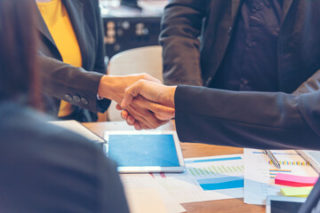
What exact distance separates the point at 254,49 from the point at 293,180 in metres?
0.71

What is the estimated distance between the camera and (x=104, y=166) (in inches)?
18.0

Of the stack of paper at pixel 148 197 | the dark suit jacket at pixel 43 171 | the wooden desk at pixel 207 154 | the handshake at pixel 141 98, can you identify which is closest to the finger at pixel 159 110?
the handshake at pixel 141 98

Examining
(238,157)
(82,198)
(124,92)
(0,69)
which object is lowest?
(238,157)

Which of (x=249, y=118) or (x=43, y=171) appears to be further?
(x=249, y=118)

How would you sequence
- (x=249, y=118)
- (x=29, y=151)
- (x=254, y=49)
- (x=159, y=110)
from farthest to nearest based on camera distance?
1. (x=254, y=49)
2. (x=159, y=110)
3. (x=249, y=118)
4. (x=29, y=151)

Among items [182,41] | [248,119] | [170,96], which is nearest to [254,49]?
[182,41]

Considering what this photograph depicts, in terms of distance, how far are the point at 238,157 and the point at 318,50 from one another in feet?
2.10

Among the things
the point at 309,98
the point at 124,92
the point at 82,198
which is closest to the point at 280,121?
the point at 309,98

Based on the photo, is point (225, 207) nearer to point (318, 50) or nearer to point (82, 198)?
point (82, 198)

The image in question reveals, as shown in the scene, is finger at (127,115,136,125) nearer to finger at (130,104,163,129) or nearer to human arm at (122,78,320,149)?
finger at (130,104,163,129)

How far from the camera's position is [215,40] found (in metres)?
1.68

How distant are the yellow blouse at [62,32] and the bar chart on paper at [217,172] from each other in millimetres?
790

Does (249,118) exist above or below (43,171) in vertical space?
below

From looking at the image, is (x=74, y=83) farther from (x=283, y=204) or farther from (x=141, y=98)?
(x=283, y=204)
